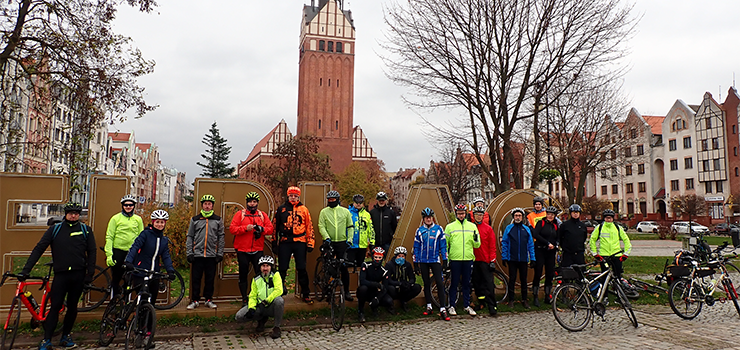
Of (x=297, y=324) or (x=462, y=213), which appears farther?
(x=462, y=213)

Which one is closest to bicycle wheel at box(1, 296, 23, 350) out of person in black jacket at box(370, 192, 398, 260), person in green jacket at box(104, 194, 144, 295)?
person in green jacket at box(104, 194, 144, 295)

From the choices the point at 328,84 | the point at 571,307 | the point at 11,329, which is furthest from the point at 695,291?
the point at 328,84

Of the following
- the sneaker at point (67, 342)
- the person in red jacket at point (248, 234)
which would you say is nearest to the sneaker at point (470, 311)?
the person in red jacket at point (248, 234)

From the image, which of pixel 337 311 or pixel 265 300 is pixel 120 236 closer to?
pixel 265 300

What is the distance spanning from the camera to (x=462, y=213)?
8.34 meters

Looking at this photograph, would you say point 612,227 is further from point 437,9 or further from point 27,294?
point 27,294

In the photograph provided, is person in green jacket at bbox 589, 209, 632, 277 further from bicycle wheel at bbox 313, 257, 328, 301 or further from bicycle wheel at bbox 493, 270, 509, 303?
bicycle wheel at bbox 313, 257, 328, 301

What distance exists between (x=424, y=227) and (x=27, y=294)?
20.1 ft

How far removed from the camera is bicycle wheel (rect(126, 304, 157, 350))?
19.4ft

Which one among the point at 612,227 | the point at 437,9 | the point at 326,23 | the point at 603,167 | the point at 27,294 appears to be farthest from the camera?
the point at 326,23

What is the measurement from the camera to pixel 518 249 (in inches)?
350

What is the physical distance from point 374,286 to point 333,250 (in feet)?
3.63

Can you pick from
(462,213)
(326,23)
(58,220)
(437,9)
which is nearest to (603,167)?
(437,9)

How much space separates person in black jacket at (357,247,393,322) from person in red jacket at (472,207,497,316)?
182 centimetres
